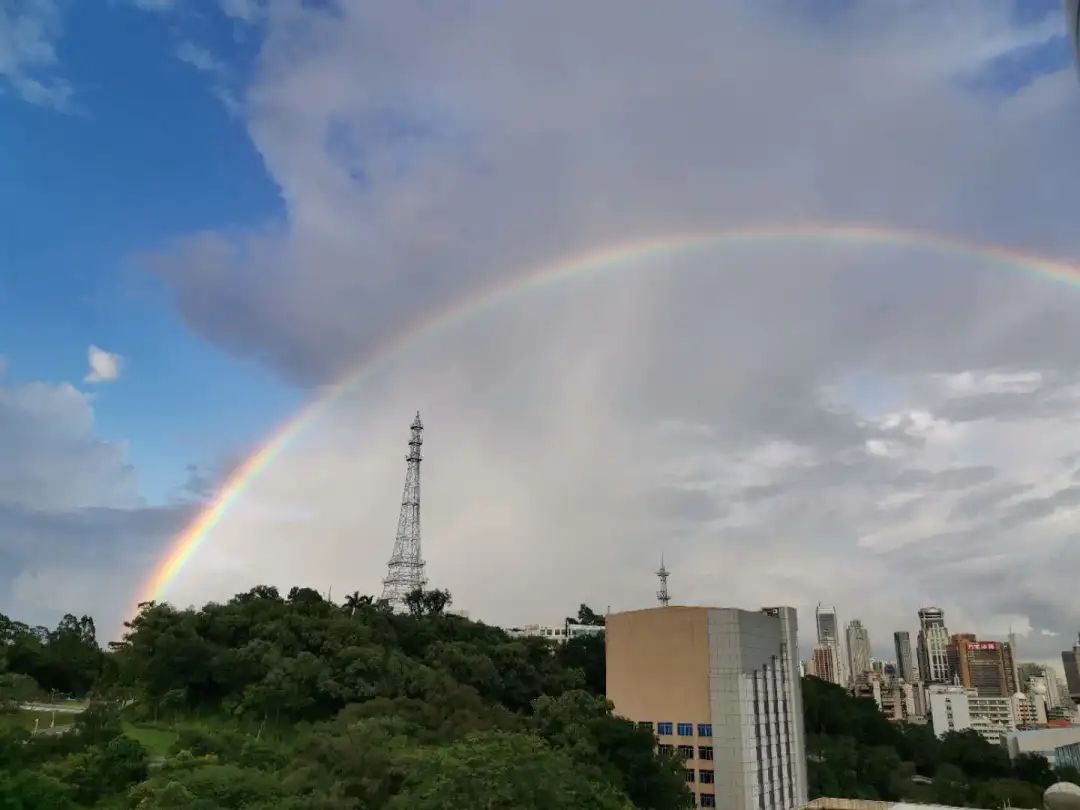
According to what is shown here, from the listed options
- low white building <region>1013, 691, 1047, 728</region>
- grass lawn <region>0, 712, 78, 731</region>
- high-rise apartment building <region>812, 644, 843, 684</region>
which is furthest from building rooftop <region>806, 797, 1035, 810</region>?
high-rise apartment building <region>812, 644, 843, 684</region>

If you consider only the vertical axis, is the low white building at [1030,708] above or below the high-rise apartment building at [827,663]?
below

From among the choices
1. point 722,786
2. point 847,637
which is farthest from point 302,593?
point 847,637

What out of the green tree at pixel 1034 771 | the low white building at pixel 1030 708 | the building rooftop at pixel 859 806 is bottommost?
the green tree at pixel 1034 771

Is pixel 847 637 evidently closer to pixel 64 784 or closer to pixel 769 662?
pixel 769 662

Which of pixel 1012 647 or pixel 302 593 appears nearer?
pixel 302 593

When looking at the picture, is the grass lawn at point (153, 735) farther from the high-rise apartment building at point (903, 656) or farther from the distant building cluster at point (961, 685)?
the high-rise apartment building at point (903, 656)

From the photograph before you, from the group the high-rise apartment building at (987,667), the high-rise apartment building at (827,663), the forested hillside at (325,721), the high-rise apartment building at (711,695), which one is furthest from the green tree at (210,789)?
the high-rise apartment building at (827,663)

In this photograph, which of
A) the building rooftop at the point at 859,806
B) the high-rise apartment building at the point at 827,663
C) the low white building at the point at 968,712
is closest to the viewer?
the building rooftop at the point at 859,806

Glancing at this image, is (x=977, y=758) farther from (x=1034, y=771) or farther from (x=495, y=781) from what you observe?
(x=495, y=781)
